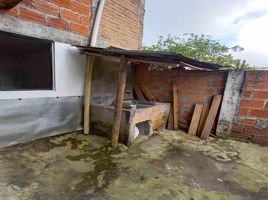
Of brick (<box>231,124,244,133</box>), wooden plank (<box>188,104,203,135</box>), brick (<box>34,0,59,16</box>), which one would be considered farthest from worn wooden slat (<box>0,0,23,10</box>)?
brick (<box>231,124,244,133</box>)

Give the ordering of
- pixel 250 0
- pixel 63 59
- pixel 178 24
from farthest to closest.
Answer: pixel 178 24
pixel 250 0
pixel 63 59

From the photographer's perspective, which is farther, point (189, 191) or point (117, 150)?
point (117, 150)

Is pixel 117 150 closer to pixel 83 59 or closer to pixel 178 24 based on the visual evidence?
pixel 83 59

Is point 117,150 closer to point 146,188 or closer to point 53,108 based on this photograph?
point 146,188

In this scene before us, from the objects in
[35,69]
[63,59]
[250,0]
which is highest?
[250,0]

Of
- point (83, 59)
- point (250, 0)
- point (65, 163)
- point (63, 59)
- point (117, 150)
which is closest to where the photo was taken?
point (65, 163)

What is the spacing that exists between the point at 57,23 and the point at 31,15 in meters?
0.42

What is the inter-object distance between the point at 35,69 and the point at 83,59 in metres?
1.04

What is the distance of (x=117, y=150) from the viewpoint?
112 inches

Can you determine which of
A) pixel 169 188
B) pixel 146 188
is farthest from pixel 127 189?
pixel 169 188

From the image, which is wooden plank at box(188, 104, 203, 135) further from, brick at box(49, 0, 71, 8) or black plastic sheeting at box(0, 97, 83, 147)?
brick at box(49, 0, 71, 8)

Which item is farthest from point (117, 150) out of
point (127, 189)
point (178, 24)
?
point (178, 24)

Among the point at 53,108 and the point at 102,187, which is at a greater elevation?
the point at 53,108

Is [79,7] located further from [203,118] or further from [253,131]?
[253,131]
